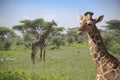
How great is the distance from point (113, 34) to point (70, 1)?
39 cm

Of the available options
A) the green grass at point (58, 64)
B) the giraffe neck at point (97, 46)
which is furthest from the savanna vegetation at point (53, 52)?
the giraffe neck at point (97, 46)

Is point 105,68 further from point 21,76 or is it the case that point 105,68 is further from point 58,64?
point 21,76

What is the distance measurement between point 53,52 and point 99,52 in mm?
645

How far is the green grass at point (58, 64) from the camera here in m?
2.12

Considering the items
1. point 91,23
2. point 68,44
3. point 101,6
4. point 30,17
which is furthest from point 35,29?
point 91,23

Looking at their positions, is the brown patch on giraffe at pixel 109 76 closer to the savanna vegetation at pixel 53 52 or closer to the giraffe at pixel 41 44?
the savanna vegetation at pixel 53 52

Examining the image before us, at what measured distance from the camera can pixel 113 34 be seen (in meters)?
2.17

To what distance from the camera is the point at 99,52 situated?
1.63 m

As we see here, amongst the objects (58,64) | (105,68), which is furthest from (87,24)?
(58,64)

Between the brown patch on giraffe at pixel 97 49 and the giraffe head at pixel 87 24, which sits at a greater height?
the giraffe head at pixel 87 24

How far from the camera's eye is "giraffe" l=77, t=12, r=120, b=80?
5.26ft

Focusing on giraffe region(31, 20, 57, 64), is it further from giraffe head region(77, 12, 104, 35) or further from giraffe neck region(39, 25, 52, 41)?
giraffe head region(77, 12, 104, 35)

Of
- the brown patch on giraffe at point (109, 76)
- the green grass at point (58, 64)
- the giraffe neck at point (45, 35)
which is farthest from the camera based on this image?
the giraffe neck at point (45, 35)

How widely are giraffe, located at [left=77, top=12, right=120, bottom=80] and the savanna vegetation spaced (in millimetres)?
431
